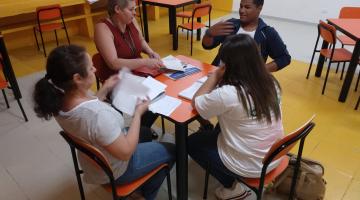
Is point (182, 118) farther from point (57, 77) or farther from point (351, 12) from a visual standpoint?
point (351, 12)

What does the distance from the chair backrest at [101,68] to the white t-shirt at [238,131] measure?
38.6 inches

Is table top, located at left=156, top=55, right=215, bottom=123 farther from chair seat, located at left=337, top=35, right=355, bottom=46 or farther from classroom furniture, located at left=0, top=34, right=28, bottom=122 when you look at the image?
chair seat, located at left=337, top=35, right=355, bottom=46

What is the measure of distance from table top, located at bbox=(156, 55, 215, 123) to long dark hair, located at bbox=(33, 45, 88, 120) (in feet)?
1.76

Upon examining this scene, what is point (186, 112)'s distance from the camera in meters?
1.57

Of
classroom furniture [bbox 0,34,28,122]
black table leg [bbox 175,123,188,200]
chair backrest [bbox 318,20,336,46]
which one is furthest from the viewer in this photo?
chair backrest [bbox 318,20,336,46]

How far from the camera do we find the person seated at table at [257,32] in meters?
2.05

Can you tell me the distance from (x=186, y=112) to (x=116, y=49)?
0.89m

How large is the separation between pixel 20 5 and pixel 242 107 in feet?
13.9

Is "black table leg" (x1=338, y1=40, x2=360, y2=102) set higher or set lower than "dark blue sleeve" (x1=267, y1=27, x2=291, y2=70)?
lower

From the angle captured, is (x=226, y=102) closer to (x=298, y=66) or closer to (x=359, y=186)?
(x=359, y=186)

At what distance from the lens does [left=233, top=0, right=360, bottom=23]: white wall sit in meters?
5.47

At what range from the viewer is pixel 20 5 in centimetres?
434

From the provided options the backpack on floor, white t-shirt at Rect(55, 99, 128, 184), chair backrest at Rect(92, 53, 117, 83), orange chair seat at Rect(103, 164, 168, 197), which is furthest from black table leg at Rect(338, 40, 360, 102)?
white t-shirt at Rect(55, 99, 128, 184)

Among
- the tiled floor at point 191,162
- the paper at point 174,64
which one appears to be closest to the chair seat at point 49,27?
the tiled floor at point 191,162
